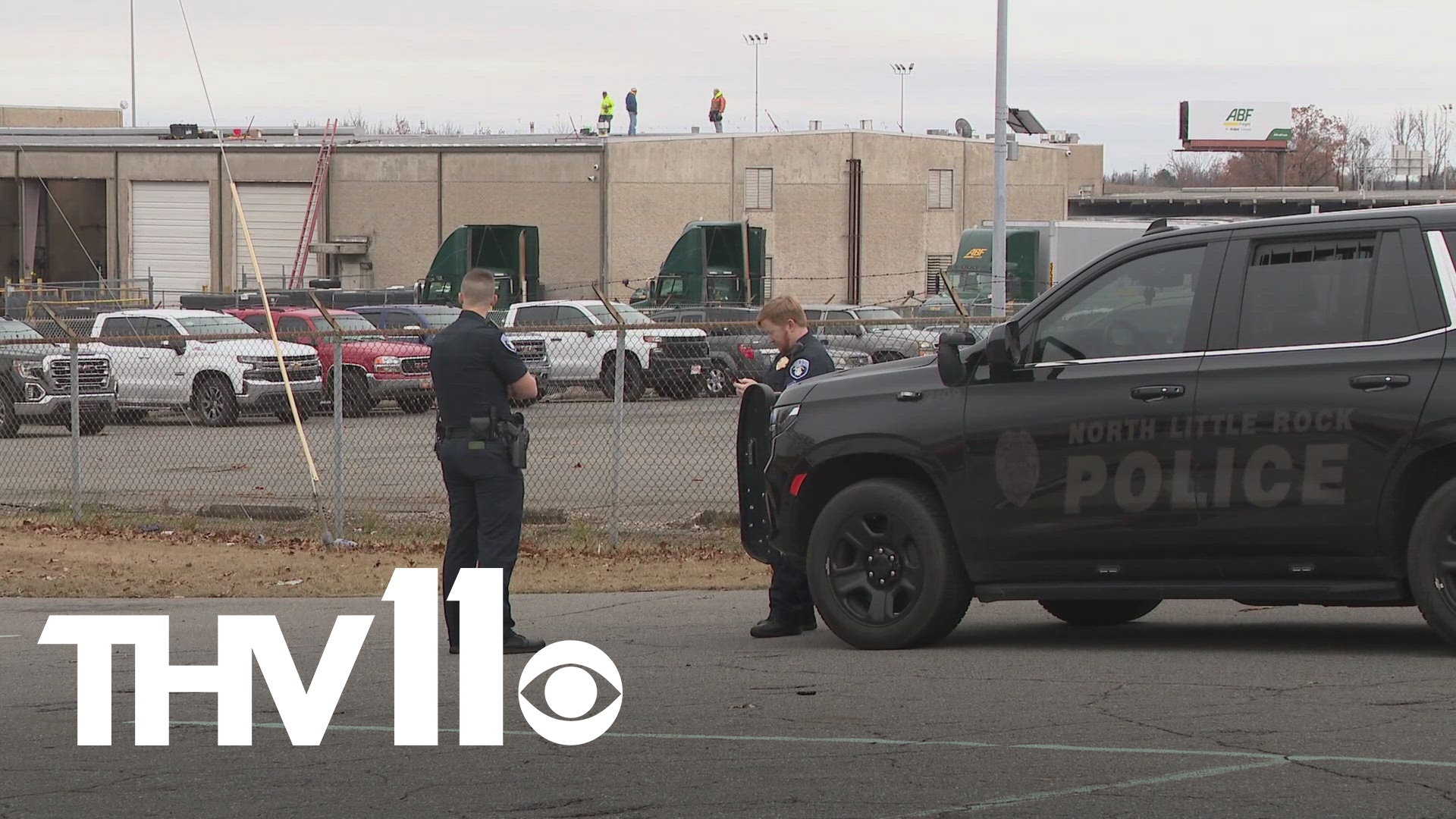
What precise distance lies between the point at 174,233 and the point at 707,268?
2592 centimetres

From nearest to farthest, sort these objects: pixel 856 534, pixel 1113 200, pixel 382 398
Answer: pixel 856 534 < pixel 382 398 < pixel 1113 200

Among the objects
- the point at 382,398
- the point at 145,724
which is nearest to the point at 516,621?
the point at 145,724

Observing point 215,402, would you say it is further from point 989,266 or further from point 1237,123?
point 1237,123

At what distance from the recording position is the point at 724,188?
58969 mm

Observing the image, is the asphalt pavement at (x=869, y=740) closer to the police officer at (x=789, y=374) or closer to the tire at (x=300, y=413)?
the police officer at (x=789, y=374)

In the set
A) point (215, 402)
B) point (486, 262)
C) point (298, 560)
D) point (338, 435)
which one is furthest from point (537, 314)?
point (298, 560)

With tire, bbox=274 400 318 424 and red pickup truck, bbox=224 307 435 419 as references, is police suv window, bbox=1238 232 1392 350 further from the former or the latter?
tire, bbox=274 400 318 424

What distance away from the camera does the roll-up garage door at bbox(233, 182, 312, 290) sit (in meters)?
59.6

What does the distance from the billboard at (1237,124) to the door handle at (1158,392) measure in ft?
358

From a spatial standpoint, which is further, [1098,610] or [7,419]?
[7,419]

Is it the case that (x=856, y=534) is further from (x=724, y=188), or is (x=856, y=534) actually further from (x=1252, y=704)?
(x=724, y=188)

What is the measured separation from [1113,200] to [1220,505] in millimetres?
86373

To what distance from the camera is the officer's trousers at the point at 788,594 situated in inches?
386

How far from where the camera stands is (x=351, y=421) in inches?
827
